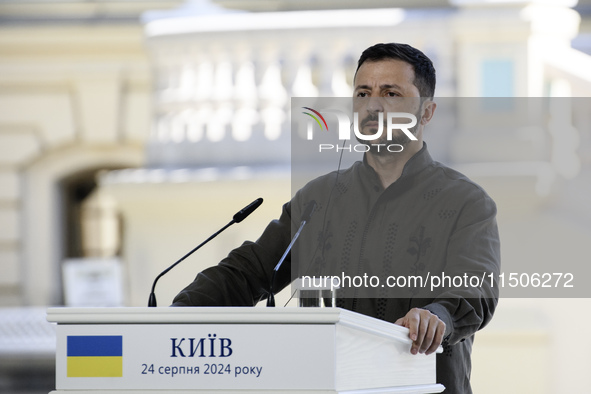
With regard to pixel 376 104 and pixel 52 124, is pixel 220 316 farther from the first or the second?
pixel 52 124

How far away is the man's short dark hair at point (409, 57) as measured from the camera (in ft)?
9.12

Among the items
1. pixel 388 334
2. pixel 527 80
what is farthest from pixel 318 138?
pixel 388 334

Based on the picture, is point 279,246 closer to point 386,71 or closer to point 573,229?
point 386,71

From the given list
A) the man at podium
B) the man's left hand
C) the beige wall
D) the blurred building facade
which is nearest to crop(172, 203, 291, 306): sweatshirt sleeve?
the man at podium

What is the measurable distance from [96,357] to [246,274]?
2.58 ft

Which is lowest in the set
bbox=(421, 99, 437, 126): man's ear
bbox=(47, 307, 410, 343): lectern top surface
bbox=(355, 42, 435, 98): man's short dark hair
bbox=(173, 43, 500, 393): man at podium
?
bbox=(47, 307, 410, 343): lectern top surface

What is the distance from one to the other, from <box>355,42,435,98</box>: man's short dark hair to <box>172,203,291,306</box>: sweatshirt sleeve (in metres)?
0.51

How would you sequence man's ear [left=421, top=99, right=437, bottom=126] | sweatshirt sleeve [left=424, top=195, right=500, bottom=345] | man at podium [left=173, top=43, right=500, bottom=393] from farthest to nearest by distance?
man's ear [left=421, top=99, right=437, bottom=126], man at podium [left=173, top=43, right=500, bottom=393], sweatshirt sleeve [left=424, top=195, right=500, bottom=345]

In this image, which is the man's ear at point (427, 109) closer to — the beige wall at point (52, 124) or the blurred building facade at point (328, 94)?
the blurred building facade at point (328, 94)

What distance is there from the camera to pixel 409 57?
2801mm

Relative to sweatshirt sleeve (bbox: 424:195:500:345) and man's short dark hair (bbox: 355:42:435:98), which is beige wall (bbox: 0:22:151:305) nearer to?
man's short dark hair (bbox: 355:42:435:98)

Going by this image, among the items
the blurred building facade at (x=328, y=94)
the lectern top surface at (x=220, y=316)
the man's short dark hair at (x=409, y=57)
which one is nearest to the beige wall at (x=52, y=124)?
the blurred building facade at (x=328, y=94)

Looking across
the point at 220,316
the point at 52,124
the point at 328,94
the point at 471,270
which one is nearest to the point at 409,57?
the point at 471,270

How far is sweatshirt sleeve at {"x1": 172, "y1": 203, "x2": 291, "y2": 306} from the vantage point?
2.77 m
